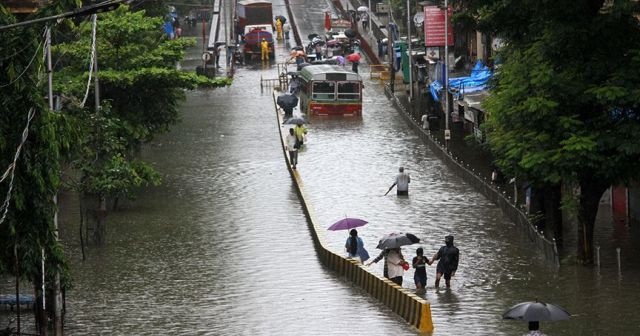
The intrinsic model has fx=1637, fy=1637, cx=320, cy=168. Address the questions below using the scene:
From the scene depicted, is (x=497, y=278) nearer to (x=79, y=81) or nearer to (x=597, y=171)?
(x=597, y=171)

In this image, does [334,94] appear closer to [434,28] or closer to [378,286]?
[434,28]

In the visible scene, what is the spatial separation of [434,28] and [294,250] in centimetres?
2479

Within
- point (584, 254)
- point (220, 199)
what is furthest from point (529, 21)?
point (220, 199)

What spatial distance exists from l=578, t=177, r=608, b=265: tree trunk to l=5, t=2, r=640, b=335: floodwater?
40cm

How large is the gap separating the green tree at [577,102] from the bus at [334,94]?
1185 inches

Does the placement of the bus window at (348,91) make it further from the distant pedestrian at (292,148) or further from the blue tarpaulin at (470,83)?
the distant pedestrian at (292,148)

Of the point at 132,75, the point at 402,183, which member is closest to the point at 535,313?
the point at 402,183

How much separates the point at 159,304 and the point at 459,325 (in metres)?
6.92

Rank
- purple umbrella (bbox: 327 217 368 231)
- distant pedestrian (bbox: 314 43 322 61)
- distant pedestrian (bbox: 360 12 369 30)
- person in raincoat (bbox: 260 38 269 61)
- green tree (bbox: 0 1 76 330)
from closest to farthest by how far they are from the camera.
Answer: green tree (bbox: 0 1 76 330), purple umbrella (bbox: 327 217 368 231), distant pedestrian (bbox: 314 43 322 61), person in raincoat (bbox: 260 38 269 61), distant pedestrian (bbox: 360 12 369 30)

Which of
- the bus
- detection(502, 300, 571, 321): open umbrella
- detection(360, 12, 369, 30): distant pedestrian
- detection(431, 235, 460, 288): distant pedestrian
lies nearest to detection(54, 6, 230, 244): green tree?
the bus

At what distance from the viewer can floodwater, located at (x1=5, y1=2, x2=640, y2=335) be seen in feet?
96.1

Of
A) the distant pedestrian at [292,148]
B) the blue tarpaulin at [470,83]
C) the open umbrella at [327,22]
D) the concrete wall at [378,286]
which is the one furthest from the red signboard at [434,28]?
the open umbrella at [327,22]

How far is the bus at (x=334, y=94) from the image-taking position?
6612 cm

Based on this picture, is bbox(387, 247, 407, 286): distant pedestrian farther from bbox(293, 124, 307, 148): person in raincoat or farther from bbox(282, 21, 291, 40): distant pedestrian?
bbox(282, 21, 291, 40): distant pedestrian
